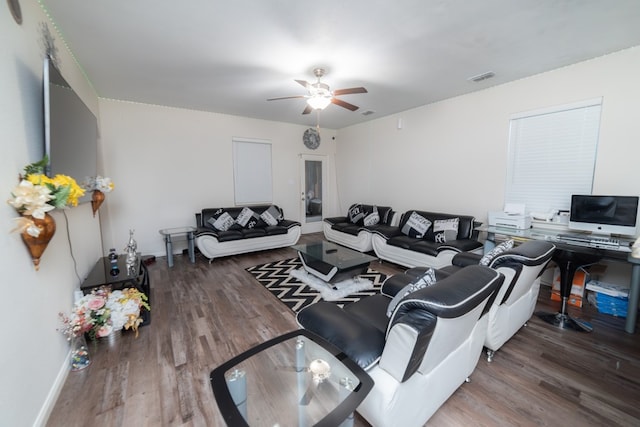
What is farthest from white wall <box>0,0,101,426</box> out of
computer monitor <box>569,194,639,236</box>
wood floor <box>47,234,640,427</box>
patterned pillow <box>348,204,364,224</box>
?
computer monitor <box>569,194,639,236</box>

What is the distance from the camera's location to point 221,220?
471cm

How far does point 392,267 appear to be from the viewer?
4098mm

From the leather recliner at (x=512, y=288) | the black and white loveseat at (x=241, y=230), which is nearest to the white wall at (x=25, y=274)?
the black and white loveseat at (x=241, y=230)

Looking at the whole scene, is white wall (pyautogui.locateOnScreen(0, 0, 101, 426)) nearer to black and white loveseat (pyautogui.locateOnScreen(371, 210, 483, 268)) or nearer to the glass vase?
the glass vase

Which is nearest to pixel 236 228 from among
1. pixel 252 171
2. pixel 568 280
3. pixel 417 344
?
pixel 252 171

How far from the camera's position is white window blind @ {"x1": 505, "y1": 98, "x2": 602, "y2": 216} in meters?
2.96

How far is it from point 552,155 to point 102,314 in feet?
17.4

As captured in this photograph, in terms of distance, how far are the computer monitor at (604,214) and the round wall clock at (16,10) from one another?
507 centimetres

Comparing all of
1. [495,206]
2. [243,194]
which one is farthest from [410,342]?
[243,194]

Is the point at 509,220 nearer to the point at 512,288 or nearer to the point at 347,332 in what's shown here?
the point at 512,288

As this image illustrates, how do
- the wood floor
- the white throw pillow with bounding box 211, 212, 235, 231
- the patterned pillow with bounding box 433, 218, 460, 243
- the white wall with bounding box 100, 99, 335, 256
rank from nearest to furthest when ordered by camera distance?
the wood floor, the patterned pillow with bounding box 433, 218, 460, 243, the white wall with bounding box 100, 99, 335, 256, the white throw pillow with bounding box 211, 212, 235, 231

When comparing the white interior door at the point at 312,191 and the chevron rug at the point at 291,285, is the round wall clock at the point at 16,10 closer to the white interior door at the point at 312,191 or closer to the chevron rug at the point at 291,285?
the chevron rug at the point at 291,285

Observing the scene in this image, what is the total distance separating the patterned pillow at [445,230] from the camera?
12.5 feet

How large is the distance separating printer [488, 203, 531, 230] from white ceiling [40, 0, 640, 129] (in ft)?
5.75
